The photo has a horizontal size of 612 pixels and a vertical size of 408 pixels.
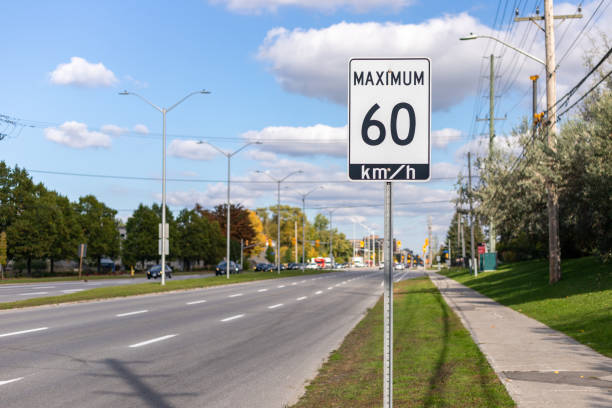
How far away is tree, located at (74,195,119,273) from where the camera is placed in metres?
80.3

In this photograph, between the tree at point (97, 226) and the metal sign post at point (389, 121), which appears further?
the tree at point (97, 226)

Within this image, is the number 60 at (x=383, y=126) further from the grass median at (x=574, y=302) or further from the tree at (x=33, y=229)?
the tree at (x=33, y=229)

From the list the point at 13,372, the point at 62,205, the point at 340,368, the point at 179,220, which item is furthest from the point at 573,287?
the point at 179,220

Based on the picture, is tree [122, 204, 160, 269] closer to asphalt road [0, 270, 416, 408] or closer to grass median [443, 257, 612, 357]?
grass median [443, 257, 612, 357]

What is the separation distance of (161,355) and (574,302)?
518 inches

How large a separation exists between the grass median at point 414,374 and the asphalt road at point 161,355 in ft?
1.61

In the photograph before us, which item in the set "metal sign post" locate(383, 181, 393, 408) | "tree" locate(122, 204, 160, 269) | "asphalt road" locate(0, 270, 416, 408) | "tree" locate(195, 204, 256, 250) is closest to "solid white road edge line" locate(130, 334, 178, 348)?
"asphalt road" locate(0, 270, 416, 408)

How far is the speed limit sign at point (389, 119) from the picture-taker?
14.9ft

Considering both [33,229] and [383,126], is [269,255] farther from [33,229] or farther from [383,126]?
[383,126]

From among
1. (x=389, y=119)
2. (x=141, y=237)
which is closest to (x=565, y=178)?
(x=389, y=119)

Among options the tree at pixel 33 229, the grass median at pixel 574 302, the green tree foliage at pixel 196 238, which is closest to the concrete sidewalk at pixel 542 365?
the grass median at pixel 574 302

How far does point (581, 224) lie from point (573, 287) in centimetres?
341

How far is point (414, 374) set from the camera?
31.9ft

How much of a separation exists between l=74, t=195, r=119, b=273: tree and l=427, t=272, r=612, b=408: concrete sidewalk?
229ft
